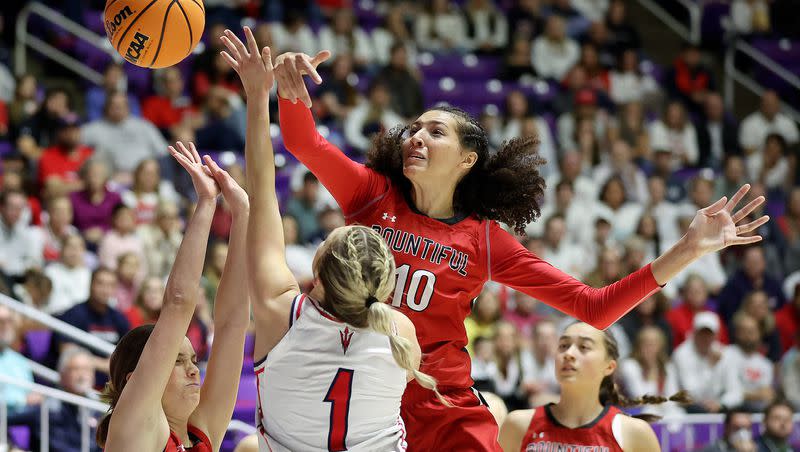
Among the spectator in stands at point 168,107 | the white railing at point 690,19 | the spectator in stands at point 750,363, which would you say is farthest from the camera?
the white railing at point 690,19

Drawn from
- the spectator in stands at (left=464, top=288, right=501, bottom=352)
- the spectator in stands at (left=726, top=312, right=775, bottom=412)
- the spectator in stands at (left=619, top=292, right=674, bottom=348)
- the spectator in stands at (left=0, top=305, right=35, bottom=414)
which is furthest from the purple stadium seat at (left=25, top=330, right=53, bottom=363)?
the spectator in stands at (left=726, top=312, right=775, bottom=412)

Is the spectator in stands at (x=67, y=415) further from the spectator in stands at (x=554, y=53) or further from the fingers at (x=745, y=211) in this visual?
the spectator in stands at (x=554, y=53)

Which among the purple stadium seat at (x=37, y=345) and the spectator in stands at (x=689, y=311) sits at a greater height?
the spectator in stands at (x=689, y=311)

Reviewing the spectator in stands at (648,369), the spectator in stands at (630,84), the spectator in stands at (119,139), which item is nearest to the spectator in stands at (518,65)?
the spectator in stands at (630,84)

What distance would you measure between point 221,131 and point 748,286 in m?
5.15

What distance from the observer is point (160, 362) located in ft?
10.4

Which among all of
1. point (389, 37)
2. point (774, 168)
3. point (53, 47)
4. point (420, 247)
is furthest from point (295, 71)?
point (774, 168)

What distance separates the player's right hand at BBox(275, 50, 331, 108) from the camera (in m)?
3.63

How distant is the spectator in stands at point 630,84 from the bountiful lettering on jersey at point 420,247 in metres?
9.13

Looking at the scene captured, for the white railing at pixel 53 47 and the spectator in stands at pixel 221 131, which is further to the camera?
the white railing at pixel 53 47

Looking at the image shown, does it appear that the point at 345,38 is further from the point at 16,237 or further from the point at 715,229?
the point at 715,229

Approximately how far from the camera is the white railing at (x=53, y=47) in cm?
1116

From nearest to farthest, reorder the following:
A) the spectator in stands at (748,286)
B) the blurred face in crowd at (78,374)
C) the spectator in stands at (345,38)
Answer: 1. the blurred face in crowd at (78,374)
2. the spectator in stands at (748,286)
3. the spectator in stands at (345,38)

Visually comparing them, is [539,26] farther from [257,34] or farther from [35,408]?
[35,408]
